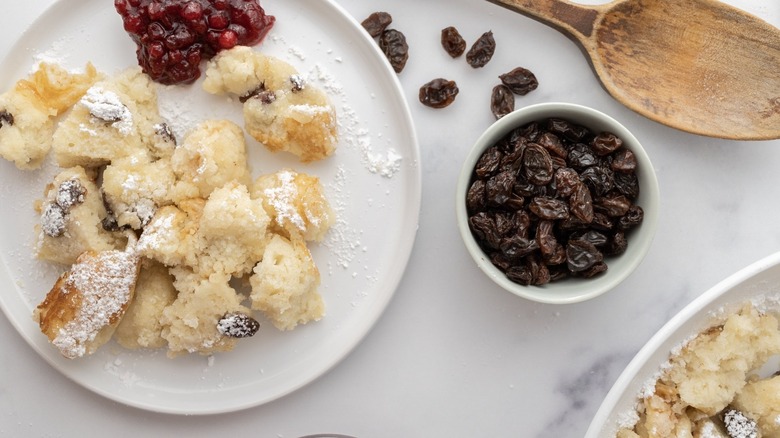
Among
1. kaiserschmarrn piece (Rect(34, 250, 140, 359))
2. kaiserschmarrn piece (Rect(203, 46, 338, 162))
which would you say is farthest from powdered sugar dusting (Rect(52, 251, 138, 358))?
kaiserschmarrn piece (Rect(203, 46, 338, 162))

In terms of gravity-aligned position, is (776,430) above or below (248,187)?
below

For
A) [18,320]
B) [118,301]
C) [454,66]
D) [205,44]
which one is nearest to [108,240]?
[118,301]

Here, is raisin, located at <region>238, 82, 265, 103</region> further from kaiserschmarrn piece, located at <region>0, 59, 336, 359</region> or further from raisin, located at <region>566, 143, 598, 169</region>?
raisin, located at <region>566, 143, 598, 169</region>

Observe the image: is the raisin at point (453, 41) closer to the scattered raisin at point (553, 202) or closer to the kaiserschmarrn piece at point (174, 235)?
the scattered raisin at point (553, 202)

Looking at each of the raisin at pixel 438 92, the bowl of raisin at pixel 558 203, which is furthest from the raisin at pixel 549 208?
the raisin at pixel 438 92

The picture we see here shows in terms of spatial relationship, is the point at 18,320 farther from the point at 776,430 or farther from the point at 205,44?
the point at 776,430
